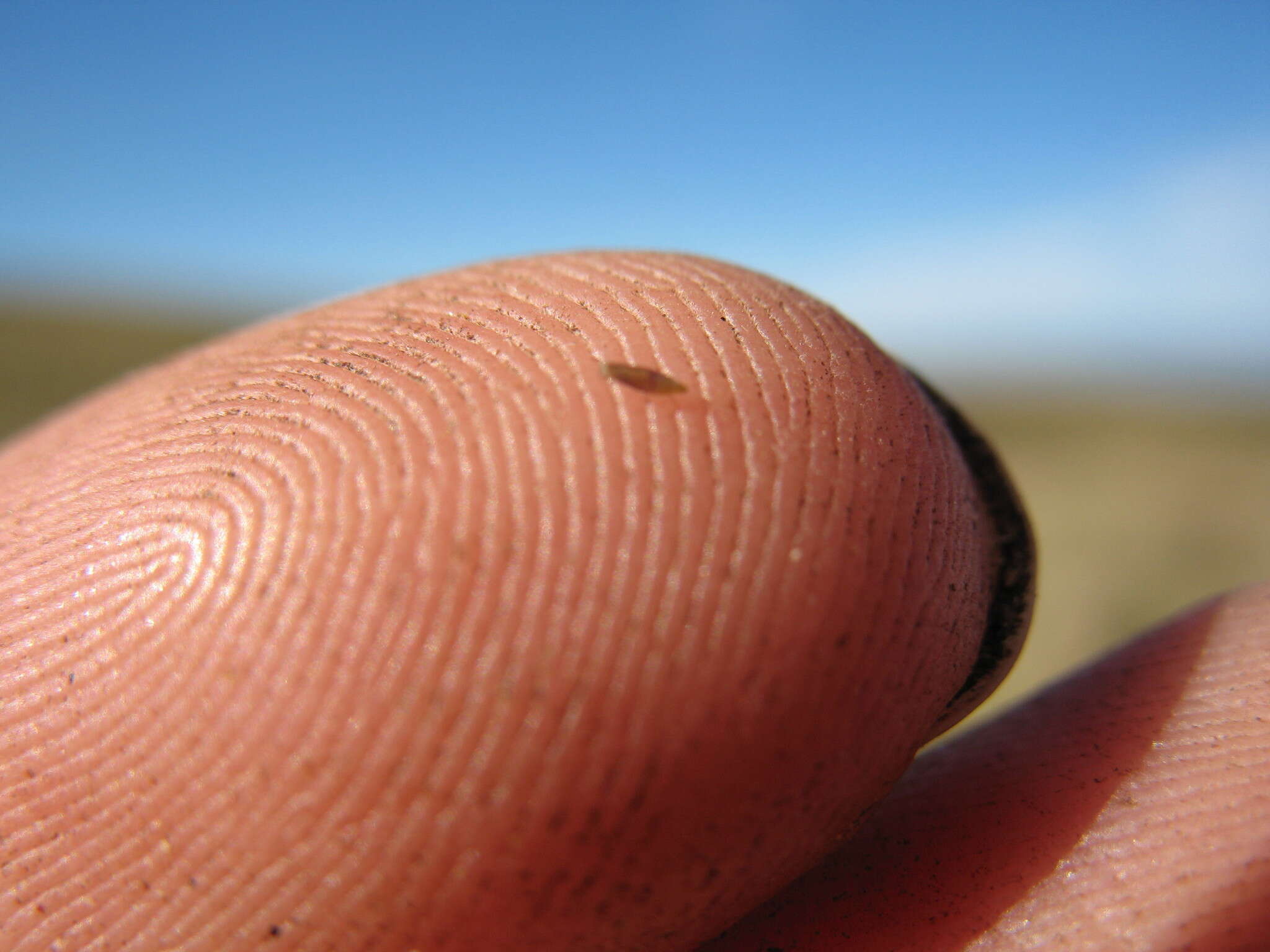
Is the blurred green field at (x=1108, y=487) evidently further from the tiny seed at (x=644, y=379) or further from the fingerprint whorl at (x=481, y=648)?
the tiny seed at (x=644, y=379)

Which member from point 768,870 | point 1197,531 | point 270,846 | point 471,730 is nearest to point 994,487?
point 768,870

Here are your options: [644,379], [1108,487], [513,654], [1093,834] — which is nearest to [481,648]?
[513,654]

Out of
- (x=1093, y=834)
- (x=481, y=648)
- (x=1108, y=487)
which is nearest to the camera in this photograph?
(x=481, y=648)

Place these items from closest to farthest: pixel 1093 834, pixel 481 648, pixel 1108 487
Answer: pixel 481 648 < pixel 1093 834 < pixel 1108 487

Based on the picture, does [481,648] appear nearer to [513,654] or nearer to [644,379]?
[513,654]

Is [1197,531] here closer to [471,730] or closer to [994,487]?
[994,487]

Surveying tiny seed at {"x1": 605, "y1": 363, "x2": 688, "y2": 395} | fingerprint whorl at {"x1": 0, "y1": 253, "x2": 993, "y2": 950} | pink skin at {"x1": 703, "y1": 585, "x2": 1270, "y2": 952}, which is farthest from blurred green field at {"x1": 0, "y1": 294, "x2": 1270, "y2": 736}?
tiny seed at {"x1": 605, "y1": 363, "x2": 688, "y2": 395}

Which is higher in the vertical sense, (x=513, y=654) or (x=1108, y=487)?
(x=513, y=654)
